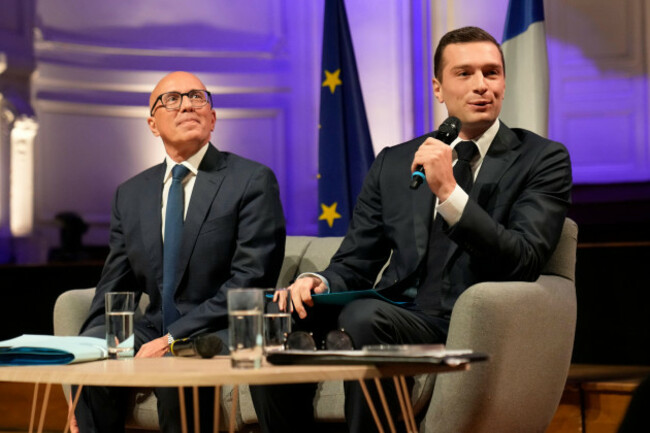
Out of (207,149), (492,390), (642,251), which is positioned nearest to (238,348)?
(492,390)

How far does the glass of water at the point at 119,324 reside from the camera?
6.61 ft

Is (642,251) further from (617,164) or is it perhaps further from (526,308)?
(526,308)

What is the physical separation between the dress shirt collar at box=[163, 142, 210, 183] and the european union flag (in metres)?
1.17

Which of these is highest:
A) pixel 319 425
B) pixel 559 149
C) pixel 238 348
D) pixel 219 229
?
pixel 559 149

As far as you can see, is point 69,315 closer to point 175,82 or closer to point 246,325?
point 175,82

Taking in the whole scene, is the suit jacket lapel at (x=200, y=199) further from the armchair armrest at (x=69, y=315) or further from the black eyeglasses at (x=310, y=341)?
the black eyeglasses at (x=310, y=341)

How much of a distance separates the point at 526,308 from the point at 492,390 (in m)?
0.22

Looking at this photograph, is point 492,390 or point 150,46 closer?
point 492,390

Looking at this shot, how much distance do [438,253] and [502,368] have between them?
422mm

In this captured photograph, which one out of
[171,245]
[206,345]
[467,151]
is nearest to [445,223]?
[467,151]

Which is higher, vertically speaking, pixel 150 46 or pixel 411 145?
pixel 150 46

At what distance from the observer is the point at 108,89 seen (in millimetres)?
5008

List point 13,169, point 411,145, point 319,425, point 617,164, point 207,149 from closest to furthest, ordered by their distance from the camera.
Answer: point 319,425 < point 411,145 < point 207,149 < point 617,164 < point 13,169

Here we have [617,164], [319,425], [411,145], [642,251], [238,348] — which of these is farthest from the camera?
[617,164]
